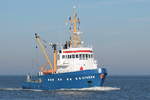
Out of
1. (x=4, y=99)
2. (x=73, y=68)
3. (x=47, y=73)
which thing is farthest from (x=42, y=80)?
(x=4, y=99)

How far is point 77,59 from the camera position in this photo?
3583 inches

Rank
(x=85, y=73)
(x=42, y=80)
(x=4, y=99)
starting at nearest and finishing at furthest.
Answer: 1. (x=4, y=99)
2. (x=85, y=73)
3. (x=42, y=80)

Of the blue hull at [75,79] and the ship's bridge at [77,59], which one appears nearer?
the blue hull at [75,79]

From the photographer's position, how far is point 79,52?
91.0 meters

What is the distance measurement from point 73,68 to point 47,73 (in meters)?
7.57

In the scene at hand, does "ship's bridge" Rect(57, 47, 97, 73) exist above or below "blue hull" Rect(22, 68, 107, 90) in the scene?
above

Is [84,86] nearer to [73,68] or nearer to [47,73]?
[73,68]

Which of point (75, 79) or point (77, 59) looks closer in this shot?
point (75, 79)

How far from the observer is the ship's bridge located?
91000 mm

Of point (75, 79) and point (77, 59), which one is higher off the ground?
point (77, 59)

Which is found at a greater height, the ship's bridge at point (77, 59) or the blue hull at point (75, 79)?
the ship's bridge at point (77, 59)

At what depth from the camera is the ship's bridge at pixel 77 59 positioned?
91.0 m

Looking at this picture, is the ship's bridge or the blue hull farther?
the ship's bridge

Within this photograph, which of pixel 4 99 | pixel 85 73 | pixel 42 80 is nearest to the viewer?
pixel 4 99
